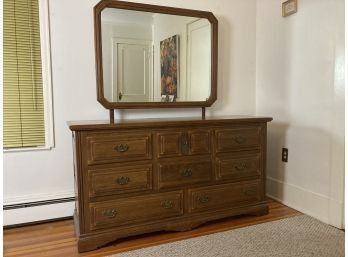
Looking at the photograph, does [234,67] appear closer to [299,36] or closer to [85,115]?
[299,36]

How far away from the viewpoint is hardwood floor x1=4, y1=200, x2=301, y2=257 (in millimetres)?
1920

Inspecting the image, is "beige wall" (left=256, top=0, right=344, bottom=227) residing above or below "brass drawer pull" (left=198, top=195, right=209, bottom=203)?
above

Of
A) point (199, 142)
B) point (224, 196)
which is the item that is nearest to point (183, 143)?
point (199, 142)

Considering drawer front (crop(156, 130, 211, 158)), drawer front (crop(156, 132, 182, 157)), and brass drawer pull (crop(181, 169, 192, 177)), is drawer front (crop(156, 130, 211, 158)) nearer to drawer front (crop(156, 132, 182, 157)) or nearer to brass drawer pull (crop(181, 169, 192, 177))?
drawer front (crop(156, 132, 182, 157))

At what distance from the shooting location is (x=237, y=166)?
234cm

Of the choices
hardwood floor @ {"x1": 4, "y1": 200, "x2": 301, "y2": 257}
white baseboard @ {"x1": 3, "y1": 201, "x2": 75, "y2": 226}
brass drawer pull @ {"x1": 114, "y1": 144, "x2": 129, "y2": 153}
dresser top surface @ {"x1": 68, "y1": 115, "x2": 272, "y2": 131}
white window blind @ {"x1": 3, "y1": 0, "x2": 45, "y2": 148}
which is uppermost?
white window blind @ {"x1": 3, "y1": 0, "x2": 45, "y2": 148}

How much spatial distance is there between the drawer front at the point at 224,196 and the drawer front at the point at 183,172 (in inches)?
3.4

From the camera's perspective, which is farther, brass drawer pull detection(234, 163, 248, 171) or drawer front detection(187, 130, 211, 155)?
brass drawer pull detection(234, 163, 248, 171)

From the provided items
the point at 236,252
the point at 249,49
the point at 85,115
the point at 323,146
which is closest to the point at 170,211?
the point at 236,252

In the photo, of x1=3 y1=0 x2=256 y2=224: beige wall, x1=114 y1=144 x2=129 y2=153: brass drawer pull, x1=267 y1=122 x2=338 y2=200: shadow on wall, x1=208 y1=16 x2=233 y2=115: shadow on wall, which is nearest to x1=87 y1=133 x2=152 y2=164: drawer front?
x1=114 y1=144 x2=129 y2=153: brass drawer pull

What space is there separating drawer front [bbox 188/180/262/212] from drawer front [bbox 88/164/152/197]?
14.4 inches

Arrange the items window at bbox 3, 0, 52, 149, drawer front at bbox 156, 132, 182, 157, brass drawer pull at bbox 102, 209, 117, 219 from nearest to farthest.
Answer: brass drawer pull at bbox 102, 209, 117, 219 → drawer front at bbox 156, 132, 182, 157 → window at bbox 3, 0, 52, 149

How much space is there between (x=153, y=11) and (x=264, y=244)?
1872 millimetres

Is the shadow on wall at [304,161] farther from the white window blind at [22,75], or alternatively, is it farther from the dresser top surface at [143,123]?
the white window blind at [22,75]
